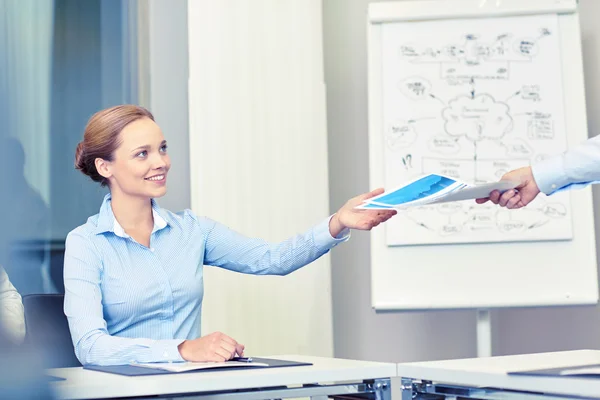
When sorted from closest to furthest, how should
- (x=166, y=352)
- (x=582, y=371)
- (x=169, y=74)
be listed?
(x=582, y=371) < (x=166, y=352) < (x=169, y=74)

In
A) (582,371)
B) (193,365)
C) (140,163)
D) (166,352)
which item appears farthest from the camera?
(140,163)

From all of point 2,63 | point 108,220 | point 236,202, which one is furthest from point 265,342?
point 2,63

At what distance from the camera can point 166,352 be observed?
156 cm

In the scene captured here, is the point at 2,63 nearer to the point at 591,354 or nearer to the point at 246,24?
the point at 591,354

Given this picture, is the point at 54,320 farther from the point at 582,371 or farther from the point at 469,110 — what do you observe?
the point at 469,110

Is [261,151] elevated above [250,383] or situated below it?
above

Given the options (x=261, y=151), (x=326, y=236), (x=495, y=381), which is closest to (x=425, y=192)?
(x=495, y=381)

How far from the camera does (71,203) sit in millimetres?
3213

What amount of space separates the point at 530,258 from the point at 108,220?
158 cm

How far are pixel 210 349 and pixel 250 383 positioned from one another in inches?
10.0

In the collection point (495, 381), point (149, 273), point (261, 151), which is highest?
point (261, 151)

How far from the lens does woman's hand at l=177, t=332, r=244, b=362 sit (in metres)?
1.53

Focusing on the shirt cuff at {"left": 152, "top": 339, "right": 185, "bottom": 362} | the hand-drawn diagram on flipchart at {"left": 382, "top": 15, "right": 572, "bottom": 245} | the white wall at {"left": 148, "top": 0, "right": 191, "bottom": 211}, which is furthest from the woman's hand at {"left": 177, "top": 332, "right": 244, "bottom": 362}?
the white wall at {"left": 148, "top": 0, "right": 191, "bottom": 211}

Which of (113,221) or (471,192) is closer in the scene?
(471,192)
